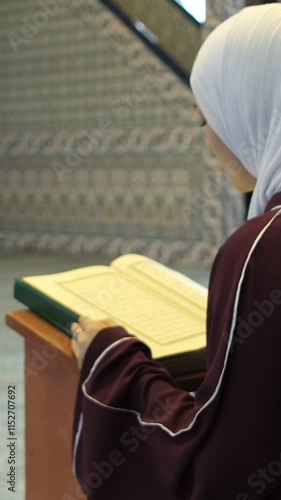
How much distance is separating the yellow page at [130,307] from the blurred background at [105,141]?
3.96m

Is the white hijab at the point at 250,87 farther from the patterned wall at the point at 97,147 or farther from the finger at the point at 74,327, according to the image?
the patterned wall at the point at 97,147

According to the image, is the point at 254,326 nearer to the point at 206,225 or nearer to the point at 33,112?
the point at 206,225

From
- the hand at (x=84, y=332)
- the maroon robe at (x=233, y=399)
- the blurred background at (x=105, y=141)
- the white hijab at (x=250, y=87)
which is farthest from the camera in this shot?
the blurred background at (x=105, y=141)

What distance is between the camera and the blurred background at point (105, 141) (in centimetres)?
613

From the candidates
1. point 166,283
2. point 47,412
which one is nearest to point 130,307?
point 166,283

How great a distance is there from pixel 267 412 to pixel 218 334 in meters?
0.13

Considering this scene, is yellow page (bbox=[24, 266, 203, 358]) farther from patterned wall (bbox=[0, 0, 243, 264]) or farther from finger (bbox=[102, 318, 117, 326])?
patterned wall (bbox=[0, 0, 243, 264])

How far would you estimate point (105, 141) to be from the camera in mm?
6664

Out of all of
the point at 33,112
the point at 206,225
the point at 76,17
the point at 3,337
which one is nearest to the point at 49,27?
the point at 76,17

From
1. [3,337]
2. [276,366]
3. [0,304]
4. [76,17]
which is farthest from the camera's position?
[76,17]

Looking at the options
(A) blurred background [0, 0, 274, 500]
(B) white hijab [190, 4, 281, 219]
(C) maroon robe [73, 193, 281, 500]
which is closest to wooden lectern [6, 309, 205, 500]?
(C) maroon robe [73, 193, 281, 500]

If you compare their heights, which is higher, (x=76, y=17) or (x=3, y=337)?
(x=76, y=17)

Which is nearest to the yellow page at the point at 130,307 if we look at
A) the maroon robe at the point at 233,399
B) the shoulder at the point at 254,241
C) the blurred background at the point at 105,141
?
the maroon robe at the point at 233,399

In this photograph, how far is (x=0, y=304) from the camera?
4.87 m
